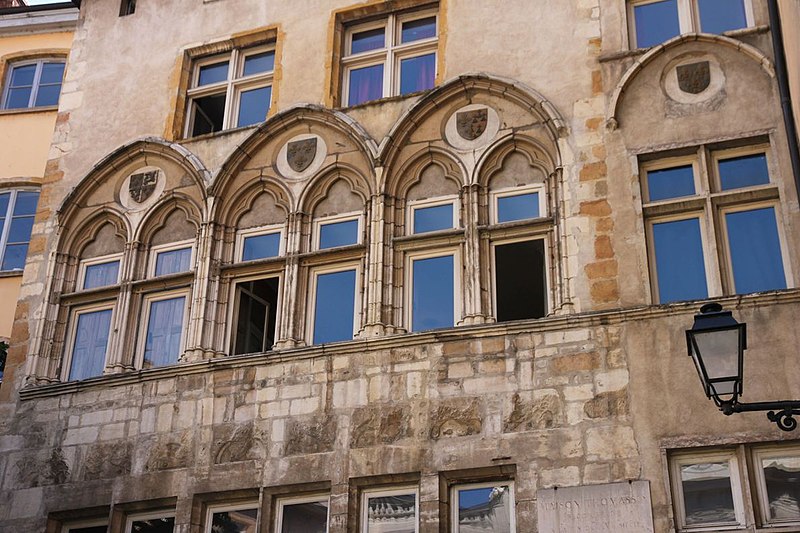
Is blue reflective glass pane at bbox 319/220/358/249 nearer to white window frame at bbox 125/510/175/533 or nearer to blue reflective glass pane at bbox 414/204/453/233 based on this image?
blue reflective glass pane at bbox 414/204/453/233

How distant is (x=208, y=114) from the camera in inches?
579

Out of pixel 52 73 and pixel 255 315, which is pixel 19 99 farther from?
pixel 255 315

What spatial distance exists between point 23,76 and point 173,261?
4.84m

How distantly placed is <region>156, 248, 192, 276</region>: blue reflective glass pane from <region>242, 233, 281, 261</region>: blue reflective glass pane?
72 centimetres

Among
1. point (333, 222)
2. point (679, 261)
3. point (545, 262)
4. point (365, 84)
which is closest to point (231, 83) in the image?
point (365, 84)

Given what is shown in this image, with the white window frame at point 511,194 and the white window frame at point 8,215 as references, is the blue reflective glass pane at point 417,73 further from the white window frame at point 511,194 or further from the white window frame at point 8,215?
the white window frame at point 8,215

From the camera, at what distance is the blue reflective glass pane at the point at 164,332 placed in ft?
43.0

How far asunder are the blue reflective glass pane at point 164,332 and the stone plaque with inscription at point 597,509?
4746 mm

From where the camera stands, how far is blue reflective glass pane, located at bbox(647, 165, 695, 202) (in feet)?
38.8

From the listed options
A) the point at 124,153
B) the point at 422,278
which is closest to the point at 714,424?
the point at 422,278

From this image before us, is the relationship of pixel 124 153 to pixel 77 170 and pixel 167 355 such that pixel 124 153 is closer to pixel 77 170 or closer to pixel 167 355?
pixel 77 170

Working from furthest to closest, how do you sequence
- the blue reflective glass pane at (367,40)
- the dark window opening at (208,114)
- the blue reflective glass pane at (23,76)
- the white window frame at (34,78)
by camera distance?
1. the blue reflective glass pane at (23,76)
2. the white window frame at (34,78)
3. the dark window opening at (208,114)
4. the blue reflective glass pane at (367,40)

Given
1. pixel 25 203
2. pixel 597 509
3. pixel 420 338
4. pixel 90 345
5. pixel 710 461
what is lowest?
pixel 597 509

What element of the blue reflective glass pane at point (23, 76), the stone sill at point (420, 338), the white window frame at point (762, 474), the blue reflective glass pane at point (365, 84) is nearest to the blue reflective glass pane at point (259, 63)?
the blue reflective glass pane at point (365, 84)
